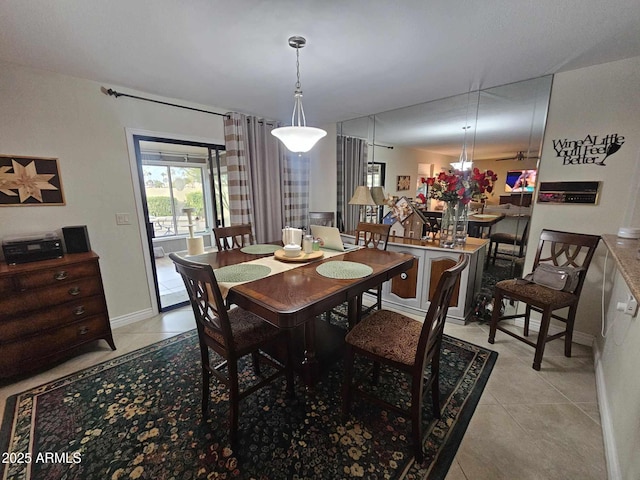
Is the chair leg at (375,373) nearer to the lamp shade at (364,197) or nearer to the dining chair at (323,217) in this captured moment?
the lamp shade at (364,197)

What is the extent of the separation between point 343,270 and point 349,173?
2.44m

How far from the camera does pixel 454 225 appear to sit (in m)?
2.73

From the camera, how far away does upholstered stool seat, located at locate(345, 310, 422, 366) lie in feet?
4.56

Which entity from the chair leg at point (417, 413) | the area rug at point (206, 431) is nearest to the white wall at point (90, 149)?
the area rug at point (206, 431)

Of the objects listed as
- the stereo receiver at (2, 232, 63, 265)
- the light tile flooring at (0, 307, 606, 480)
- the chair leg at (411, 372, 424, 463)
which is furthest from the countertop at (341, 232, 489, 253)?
the stereo receiver at (2, 232, 63, 265)

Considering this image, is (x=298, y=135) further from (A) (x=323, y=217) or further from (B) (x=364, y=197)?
(A) (x=323, y=217)

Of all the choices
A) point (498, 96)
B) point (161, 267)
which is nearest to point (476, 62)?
point (498, 96)

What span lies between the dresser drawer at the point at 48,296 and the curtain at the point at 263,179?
5.20ft

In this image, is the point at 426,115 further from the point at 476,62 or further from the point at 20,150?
the point at 20,150

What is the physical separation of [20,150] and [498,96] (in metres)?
4.22

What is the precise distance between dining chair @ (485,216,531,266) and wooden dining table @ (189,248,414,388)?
1429 mm

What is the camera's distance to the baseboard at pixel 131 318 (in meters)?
2.68

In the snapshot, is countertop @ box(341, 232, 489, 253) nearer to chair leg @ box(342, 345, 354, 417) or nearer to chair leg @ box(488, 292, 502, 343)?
chair leg @ box(488, 292, 502, 343)

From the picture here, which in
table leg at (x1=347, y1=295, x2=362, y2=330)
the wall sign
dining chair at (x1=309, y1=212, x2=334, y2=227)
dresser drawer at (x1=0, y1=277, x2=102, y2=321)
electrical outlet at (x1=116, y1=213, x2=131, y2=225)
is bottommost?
table leg at (x1=347, y1=295, x2=362, y2=330)
